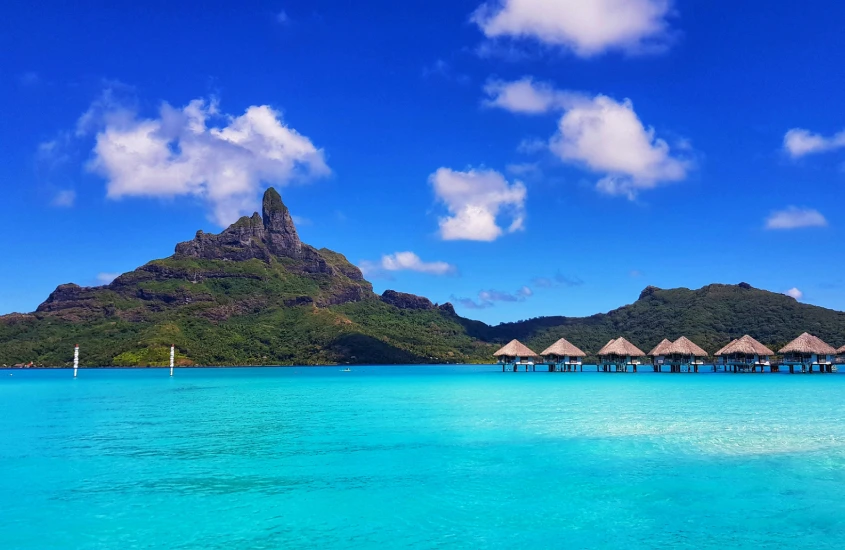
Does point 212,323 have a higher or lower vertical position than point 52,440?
higher

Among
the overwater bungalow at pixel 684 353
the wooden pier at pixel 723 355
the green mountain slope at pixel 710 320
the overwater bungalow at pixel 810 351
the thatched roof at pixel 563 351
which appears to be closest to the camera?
the overwater bungalow at pixel 810 351

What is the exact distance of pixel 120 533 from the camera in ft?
35.4

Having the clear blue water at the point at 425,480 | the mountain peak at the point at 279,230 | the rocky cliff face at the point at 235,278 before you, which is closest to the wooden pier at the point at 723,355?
the clear blue water at the point at 425,480

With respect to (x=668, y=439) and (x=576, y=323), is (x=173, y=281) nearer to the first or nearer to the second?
(x=576, y=323)

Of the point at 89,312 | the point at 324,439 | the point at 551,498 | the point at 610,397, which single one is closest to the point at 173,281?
the point at 89,312

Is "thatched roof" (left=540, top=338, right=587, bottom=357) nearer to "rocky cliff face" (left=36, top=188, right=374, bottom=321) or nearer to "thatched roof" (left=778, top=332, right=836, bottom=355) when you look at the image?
"thatched roof" (left=778, top=332, right=836, bottom=355)

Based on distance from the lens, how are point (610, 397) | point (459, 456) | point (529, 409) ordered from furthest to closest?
point (610, 397), point (529, 409), point (459, 456)

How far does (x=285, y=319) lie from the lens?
133 m

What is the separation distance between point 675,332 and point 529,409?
8826cm

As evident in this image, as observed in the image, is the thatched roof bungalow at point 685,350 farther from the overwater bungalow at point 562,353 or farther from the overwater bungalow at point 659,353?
the overwater bungalow at point 562,353

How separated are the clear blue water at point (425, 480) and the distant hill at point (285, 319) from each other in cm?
8326

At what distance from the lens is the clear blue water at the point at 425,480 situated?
10789mm

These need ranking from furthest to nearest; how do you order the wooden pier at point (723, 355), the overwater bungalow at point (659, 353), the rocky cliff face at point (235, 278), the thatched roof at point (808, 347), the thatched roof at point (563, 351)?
the rocky cliff face at point (235, 278) → the thatched roof at point (563, 351) → the overwater bungalow at point (659, 353) → the wooden pier at point (723, 355) → the thatched roof at point (808, 347)

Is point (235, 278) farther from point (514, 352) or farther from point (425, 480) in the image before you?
point (425, 480)
